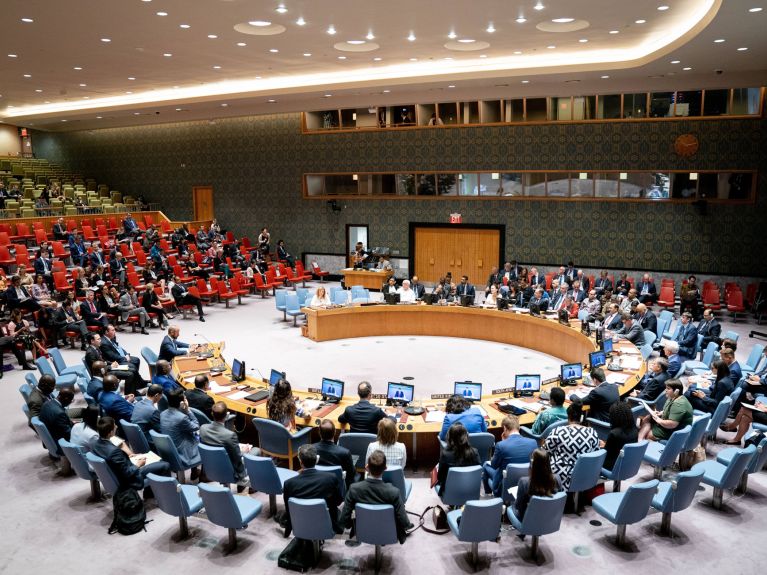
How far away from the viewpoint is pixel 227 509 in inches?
211

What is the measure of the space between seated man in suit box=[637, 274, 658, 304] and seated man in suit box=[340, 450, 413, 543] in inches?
505

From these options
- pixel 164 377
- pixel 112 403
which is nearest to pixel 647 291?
pixel 164 377

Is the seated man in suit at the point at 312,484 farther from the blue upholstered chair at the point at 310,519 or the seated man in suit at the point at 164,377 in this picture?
the seated man in suit at the point at 164,377

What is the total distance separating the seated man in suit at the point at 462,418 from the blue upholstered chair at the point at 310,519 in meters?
1.77

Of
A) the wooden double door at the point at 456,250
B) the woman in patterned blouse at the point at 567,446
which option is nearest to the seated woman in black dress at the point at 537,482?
the woman in patterned blouse at the point at 567,446

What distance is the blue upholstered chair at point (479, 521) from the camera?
5039mm

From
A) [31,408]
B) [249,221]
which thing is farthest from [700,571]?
[249,221]

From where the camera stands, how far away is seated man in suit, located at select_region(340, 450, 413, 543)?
505 centimetres

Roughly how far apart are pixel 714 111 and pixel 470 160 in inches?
275

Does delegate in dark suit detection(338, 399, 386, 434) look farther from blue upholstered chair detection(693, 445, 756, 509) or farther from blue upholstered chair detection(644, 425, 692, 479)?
blue upholstered chair detection(693, 445, 756, 509)

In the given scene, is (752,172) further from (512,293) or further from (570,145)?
(512,293)

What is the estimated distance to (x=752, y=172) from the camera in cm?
1636

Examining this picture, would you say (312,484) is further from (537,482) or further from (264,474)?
(537,482)

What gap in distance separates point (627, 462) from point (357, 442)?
2.78 metres
